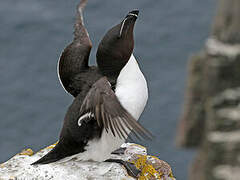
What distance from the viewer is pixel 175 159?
11.9 meters

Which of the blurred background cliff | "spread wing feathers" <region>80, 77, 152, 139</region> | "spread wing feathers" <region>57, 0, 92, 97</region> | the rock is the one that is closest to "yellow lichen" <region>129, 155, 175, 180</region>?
the rock

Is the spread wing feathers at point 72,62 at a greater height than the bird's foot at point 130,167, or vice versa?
the spread wing feathers at point 72,62

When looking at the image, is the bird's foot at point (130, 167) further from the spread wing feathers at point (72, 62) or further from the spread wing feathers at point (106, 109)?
the spread wing feathers at point (72, 62)

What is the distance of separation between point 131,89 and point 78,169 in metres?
1.19

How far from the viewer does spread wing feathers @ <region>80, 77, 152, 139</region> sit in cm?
565

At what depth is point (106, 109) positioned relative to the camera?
18.9 feet

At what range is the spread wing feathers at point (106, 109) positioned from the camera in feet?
18.5

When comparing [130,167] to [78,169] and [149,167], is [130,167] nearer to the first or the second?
[149,167]

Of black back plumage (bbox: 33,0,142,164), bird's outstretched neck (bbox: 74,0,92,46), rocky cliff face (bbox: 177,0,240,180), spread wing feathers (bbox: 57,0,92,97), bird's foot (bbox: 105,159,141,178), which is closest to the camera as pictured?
rocky cliff face (bbox: 177,0,240,180)

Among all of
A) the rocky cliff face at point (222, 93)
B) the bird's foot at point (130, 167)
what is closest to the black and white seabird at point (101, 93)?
the bird's foot at point (130, 167)

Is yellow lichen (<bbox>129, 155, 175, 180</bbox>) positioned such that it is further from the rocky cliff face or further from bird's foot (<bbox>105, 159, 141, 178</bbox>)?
the rocky cliff face

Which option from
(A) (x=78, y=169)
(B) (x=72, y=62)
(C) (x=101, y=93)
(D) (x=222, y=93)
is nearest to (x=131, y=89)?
(C) (x=101, y=93)

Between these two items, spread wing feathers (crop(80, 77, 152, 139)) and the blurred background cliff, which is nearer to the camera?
spread wing feathers (crop(80, 77, 152, 139))

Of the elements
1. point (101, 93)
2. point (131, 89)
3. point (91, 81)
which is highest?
point (91, 81)
